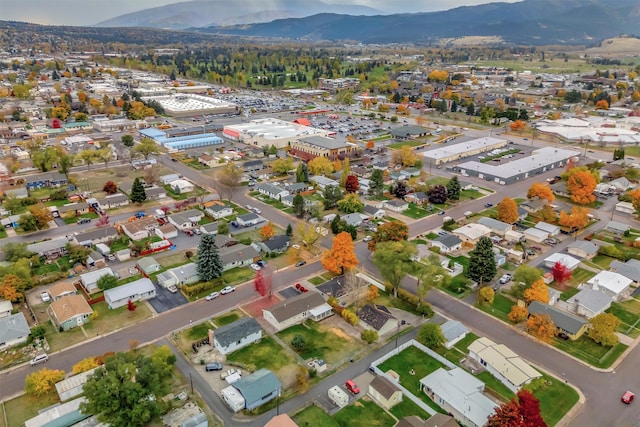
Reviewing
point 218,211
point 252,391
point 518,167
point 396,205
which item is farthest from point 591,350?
point 518,167

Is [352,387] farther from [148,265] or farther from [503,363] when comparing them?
[148,265]

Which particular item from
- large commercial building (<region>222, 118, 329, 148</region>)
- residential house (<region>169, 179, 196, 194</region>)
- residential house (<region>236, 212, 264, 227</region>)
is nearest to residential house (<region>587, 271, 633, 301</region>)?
residential house (<region>236, 212, 264, 227</region>)

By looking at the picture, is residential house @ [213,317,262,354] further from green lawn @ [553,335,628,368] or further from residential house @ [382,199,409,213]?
residential house @ [382,199,409,213]

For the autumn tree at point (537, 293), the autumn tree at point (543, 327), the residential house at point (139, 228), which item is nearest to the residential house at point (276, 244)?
the residential house at point (139, 228)

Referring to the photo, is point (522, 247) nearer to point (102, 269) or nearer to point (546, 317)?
point (546, 317)

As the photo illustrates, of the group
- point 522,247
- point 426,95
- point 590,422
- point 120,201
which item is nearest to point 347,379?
point 590,422

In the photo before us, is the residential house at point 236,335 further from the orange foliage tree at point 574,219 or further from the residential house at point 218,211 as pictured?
the orange foliage tree at point 574,219
